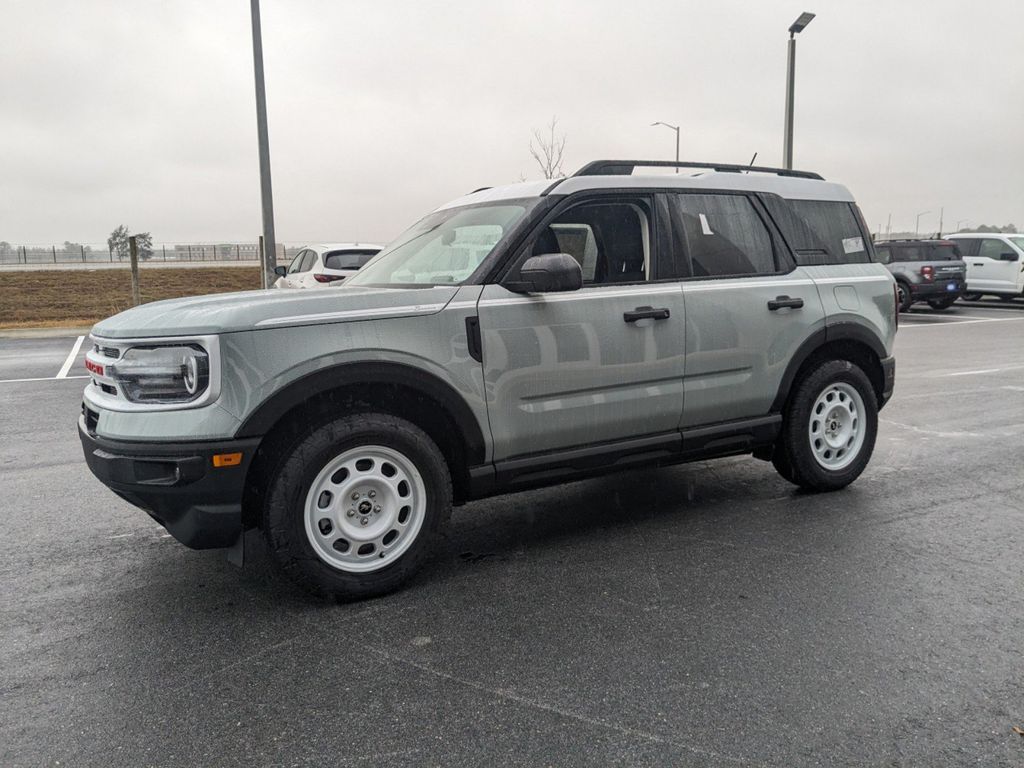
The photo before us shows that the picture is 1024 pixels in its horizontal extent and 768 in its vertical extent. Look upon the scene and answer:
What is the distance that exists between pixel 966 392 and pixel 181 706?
8.88m

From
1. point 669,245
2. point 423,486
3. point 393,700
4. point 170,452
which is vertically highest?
point 669,245

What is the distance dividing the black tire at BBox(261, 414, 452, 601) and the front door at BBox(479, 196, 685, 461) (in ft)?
1.30

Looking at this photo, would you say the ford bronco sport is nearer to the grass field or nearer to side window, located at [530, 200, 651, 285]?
side window, located at [530, 200, 651, 285]

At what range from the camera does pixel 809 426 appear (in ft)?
16.9

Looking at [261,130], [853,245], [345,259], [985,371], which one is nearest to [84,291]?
[261,130]

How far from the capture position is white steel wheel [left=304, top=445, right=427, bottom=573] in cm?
364

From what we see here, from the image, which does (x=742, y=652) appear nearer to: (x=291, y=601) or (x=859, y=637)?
(x=859, y=637)

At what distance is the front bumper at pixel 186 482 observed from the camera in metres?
3.37

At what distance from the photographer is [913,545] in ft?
14.4

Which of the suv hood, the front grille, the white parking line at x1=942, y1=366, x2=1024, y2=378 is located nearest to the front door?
the suv hood

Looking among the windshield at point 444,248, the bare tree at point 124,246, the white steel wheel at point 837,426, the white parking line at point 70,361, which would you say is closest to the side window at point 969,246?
the white steel wheel at point 837,426

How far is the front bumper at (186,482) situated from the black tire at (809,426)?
3.22 metres

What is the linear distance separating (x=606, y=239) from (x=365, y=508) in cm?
191

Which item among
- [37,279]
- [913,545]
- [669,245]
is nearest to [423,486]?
[669,245]
